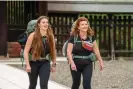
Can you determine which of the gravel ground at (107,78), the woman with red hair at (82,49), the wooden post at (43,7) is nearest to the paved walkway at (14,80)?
the gravel ground at (107,78)

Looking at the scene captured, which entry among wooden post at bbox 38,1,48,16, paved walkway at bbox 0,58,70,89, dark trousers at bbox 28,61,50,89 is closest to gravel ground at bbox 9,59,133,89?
paved walkway at bbox 0,58,70,89

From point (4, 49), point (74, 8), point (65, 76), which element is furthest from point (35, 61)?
point (74, 8)

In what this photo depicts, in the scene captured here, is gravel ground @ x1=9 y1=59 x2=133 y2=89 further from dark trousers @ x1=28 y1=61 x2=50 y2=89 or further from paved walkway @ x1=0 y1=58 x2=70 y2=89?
dark trousers @ x1=28 y1=61 x2=50 y2=89

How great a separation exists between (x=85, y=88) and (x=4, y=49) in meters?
13.4

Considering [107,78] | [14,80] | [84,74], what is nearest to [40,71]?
[84,74]

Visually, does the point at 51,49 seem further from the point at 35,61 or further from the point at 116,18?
the point at 116,18

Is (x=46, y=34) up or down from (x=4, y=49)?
up

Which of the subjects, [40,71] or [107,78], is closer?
[40,71]

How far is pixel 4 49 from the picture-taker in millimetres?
21047

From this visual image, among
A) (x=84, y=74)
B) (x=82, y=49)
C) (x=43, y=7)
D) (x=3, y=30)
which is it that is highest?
(x=43, y=7)

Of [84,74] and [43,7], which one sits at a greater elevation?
[43,7]

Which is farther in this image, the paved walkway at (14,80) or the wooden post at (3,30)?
the wooden post at (3,30)

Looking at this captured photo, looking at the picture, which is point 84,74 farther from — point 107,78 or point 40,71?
point 107,78

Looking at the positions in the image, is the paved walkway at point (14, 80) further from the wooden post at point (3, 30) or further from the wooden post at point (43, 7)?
the wooden post at point (43, 7)
